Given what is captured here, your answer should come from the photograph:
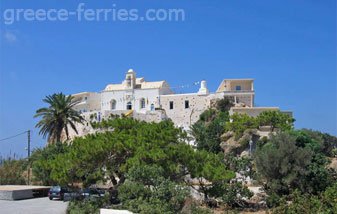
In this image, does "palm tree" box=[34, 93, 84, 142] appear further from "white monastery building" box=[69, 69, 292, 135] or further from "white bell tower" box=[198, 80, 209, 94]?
"white bell tower" box=[198, 80, 209, 94]

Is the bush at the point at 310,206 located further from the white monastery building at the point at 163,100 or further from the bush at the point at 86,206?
the white monastery building at the point at 163,100

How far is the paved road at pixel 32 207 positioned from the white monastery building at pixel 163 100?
81.6ft

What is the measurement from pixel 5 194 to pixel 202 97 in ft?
102

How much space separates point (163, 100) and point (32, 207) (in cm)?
3357

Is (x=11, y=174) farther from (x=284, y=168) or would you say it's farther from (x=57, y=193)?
(x=284, y=168)

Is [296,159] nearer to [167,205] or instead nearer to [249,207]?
[249,207]

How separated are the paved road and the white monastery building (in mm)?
24860

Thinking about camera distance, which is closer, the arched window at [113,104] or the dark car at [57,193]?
the dark car at [57,193]

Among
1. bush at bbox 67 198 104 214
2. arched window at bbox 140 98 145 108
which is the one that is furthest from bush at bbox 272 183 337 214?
arched window at bbox 140 98 145 108

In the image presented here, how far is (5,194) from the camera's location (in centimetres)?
2261

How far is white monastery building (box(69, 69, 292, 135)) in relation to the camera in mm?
47219

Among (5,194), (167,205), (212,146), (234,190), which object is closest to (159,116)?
(212,146)

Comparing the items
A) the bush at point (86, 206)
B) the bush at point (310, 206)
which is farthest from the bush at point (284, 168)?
the bush at point (86, 206)

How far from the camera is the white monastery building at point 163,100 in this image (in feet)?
155
